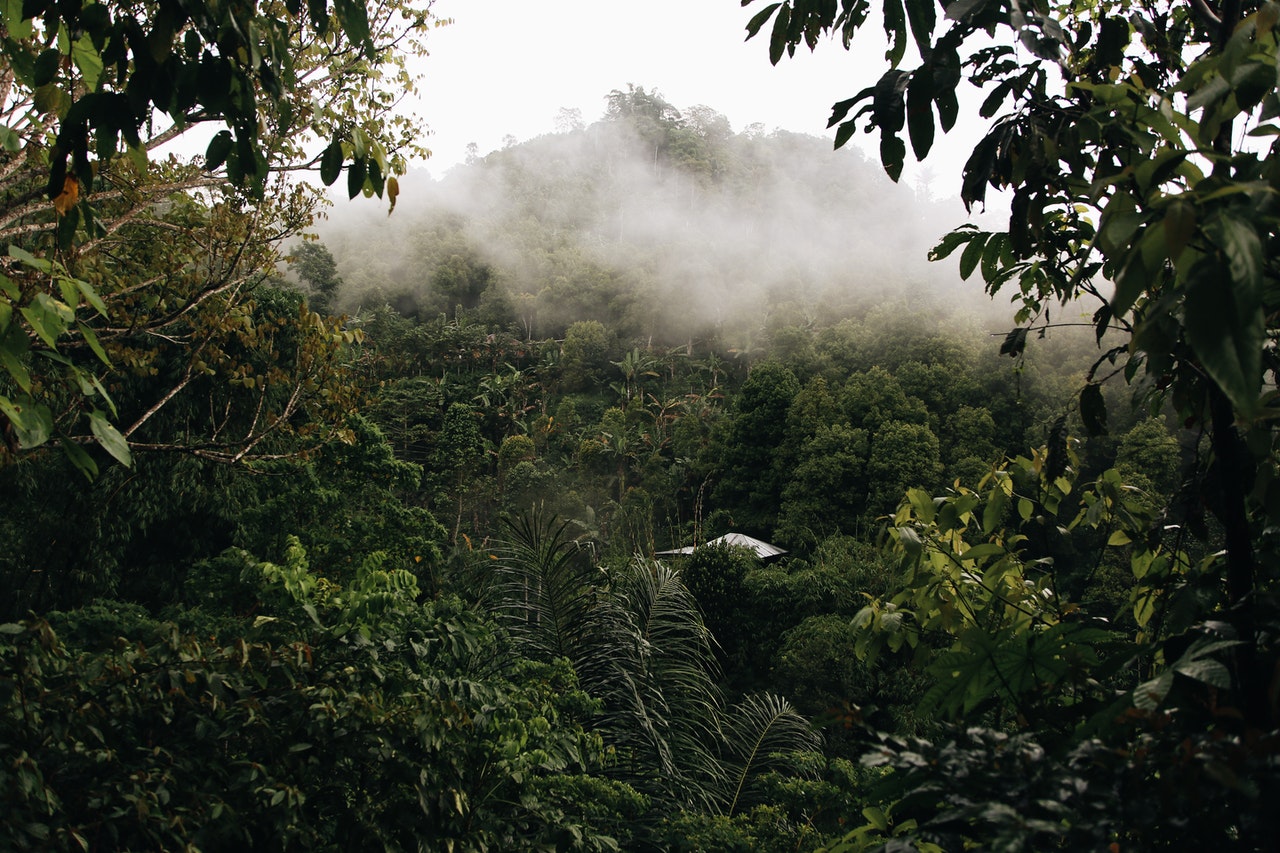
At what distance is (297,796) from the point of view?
1712 mm

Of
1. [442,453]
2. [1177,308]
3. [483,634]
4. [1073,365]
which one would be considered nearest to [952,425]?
[1073,365]

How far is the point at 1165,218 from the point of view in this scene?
556mm

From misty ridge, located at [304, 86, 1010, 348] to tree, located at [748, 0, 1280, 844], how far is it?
2052 centimetres

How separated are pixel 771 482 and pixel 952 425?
Answer: 3580 millimetres

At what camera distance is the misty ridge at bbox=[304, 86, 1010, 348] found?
1169 inches

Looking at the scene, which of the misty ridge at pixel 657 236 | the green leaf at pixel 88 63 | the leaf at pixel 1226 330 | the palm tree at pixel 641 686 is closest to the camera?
the leaf at pixel 1226 330

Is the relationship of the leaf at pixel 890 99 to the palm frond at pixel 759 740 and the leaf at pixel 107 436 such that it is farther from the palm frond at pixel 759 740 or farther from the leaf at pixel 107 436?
the palm frond at pixel 759 740

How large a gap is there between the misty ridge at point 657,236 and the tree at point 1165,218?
20.5m

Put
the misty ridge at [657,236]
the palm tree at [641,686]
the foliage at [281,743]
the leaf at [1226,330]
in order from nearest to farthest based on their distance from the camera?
the leaf at [1226,330], the foliage at [281,743], the palm tree at [641,686], the misty ridge at [657,236]

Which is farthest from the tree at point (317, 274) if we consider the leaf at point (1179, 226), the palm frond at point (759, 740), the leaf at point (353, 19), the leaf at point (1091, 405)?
the leaf at point (1179, 226)

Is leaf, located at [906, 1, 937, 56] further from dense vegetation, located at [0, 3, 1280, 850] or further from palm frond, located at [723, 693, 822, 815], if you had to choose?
palm frond, located at [723, 693, 822, 815]

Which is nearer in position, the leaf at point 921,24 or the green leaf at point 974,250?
the leaf at point 921,24

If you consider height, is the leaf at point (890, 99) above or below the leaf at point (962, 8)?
below

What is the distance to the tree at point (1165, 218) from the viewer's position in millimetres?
541
